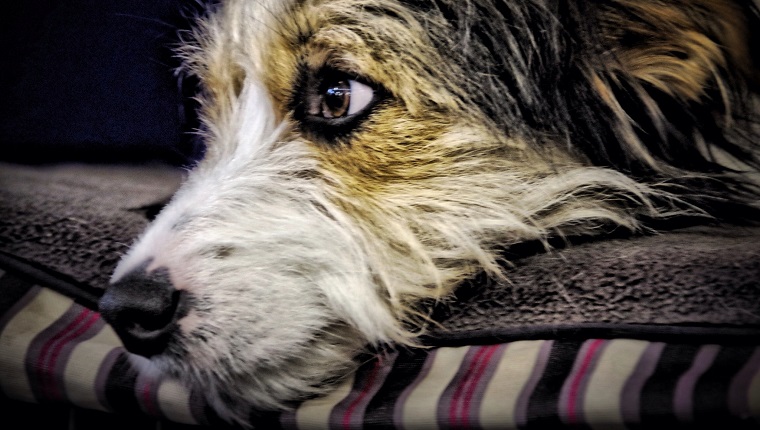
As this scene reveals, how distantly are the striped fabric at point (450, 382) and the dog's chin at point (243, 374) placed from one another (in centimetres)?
2

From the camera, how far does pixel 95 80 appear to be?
5.50ft

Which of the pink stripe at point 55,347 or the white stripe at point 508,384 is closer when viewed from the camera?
the white stripe at point 508,384

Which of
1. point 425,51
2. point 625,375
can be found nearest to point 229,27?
point 425,51

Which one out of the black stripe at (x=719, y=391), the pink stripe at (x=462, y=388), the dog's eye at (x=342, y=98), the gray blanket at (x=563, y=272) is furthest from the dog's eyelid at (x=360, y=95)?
the black stripe at (x=719, y=391)

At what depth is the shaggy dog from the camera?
1043 mm

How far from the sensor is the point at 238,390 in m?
0.98

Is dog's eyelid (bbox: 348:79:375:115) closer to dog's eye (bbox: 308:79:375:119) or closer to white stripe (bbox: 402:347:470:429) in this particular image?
dog's eye (bbox: 308:79:375:119)

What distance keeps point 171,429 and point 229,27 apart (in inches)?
35.7

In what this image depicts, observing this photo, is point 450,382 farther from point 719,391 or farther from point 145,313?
point 145,313

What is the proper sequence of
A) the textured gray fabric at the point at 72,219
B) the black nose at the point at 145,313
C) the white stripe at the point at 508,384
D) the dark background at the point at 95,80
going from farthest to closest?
the dark background at the point at 95,80 < the textured gray fabric at the point at 72,219 < the black nose at the point at 145,313 < the white stripe at the point at 508,384

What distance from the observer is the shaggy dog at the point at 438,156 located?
1.04m

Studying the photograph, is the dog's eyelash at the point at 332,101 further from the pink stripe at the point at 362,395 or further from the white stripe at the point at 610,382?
the white stripe at the point at 610,382

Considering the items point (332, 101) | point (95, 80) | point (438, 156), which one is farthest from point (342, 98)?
point (95, 80)

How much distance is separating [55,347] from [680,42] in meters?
1.27
